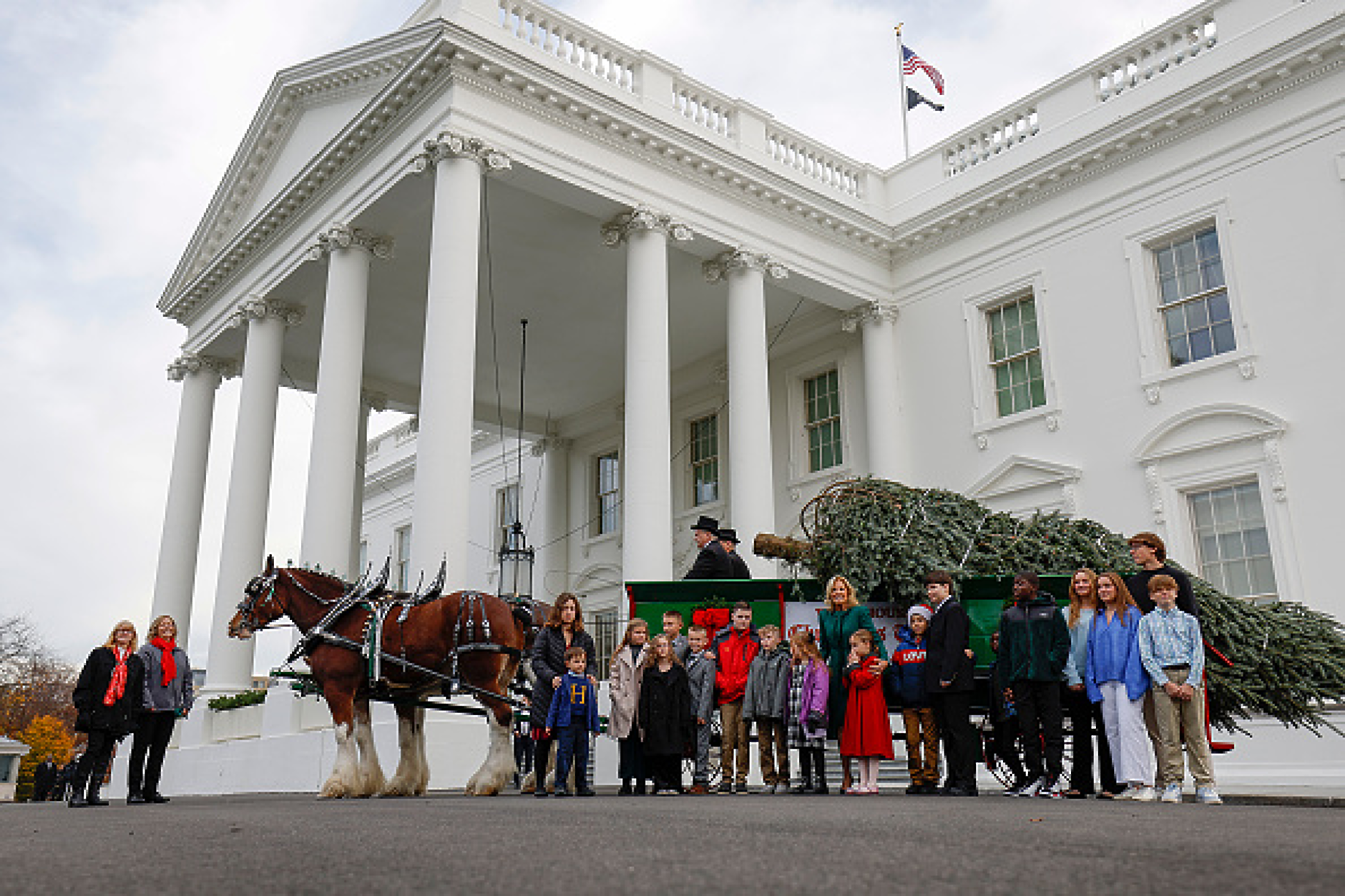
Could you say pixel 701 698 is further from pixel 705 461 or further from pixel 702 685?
pixel 705 461

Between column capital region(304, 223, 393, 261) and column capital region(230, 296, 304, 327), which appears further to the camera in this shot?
column capital region(230, 296, 304, 327)

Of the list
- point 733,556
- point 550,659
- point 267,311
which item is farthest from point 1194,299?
point 267,311

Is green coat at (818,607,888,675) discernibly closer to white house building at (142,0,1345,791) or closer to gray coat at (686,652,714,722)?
gray coat at (686,652,714,722)

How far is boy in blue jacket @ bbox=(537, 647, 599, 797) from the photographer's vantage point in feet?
30.2

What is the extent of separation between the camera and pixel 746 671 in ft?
32.7

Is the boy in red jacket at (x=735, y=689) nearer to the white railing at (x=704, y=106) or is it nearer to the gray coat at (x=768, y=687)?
the gray coat at (x=768, y=687)

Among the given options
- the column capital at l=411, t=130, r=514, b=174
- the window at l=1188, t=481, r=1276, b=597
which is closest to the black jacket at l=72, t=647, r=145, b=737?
the column capital at l=411, t=130, r=514, b=174

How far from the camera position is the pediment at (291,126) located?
55.6 ft

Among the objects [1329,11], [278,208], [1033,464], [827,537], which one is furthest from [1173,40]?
[278,208]

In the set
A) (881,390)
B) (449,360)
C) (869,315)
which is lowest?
(449,360)

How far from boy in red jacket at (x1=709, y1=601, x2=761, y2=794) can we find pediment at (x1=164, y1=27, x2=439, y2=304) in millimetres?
9796

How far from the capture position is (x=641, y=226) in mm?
17109

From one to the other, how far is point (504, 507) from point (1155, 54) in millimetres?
20183

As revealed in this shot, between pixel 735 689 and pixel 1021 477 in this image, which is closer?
pixel 735 689
